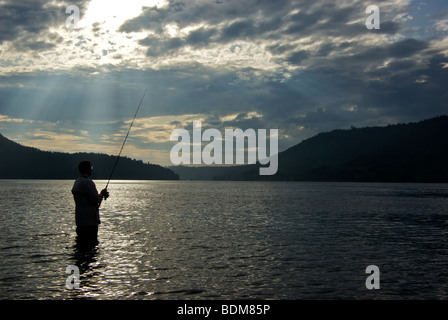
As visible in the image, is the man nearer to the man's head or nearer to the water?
the man's head

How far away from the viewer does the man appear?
13461 mm

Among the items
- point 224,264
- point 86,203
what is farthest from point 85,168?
point 224,264

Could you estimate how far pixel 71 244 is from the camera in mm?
19234

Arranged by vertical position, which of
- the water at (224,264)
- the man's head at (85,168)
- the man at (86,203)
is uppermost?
the man's head at (85,168)

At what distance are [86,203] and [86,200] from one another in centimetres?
13

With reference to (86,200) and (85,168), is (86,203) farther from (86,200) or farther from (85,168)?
(85,168)

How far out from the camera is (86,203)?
45.5ft

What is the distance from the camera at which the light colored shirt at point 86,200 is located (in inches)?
529

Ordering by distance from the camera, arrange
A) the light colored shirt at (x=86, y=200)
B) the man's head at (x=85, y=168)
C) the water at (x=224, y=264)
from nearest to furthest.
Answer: the water at (x=224, y=264)
the light colored shirt at (x=86, y=200)
the man's head at (x=85, y=168)

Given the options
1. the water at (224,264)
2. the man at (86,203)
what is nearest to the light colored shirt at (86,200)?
the man at (86,203)

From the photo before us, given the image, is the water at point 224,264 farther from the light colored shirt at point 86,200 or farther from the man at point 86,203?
the light colored shirt at point 86,200
